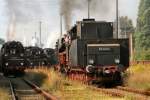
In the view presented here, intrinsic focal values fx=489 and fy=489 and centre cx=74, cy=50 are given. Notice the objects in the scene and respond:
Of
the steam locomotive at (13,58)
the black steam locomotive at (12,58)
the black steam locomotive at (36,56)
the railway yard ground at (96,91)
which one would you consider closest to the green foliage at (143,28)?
the black steam locomotive at (36,56)

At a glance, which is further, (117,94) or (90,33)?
(90,33)

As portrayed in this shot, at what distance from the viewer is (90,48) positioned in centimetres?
2762

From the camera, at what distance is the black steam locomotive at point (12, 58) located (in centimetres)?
4544

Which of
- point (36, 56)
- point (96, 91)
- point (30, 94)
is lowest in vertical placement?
point (30, 94)

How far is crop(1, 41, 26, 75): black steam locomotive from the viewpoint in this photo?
149 feet

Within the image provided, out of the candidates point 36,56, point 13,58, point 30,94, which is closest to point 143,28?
point 36,56

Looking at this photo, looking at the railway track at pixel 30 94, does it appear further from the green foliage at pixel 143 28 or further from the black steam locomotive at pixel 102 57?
the green foliage at pixel 143 28

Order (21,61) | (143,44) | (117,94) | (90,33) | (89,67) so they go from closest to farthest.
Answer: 1. (117,94)
2. (89,67)
3. (90,33)
4. (21,61)
5. (143,44)

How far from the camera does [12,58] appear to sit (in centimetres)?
4584

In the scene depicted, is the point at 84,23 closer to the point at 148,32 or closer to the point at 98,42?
the point at 98,42

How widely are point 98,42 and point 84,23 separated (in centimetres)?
270

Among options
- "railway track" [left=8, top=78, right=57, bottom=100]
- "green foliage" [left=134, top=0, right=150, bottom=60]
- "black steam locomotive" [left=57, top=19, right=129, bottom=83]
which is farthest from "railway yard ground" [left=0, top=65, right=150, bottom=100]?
"green foliage" [left=134, top=0, right=150, bottom=60]

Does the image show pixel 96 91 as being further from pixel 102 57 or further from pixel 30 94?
pixel 102 57

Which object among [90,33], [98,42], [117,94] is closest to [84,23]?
[90,33]
